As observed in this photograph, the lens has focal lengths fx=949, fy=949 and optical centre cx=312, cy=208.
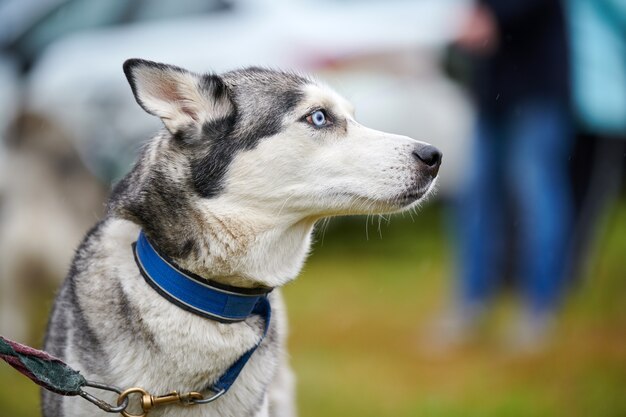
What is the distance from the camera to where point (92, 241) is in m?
3.00

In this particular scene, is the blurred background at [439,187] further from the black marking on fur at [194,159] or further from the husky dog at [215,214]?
the black marking on fur at [194,159]

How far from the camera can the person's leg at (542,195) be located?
5.52 metres

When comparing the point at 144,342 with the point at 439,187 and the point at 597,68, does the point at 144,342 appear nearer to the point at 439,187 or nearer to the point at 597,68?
the point at 439,187

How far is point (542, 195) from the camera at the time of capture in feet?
18.4

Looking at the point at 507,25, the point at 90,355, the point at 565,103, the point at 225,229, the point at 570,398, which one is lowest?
the point at 570,398

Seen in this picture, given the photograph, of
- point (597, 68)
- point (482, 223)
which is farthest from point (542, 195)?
point (597, 68)

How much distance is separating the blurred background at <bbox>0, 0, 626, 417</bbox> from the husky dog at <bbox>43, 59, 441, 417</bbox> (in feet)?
6.42

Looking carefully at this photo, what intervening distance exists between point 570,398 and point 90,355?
8.99 feet

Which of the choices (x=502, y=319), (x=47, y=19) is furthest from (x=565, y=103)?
(x=47, y=19)

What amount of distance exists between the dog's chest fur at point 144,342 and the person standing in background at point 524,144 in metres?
2.96

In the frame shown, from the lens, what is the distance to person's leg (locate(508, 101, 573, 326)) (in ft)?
18.1

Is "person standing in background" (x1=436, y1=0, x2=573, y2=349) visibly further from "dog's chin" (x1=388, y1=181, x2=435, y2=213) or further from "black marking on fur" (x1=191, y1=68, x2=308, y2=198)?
"black marking on fur" (x1=191, y1=68, x2=308, y2=198)

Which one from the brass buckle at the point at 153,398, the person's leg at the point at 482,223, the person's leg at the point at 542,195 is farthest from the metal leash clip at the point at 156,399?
the person's leg at the point at 482,223

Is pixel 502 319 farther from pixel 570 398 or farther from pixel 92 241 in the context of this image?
pixel 92 241
